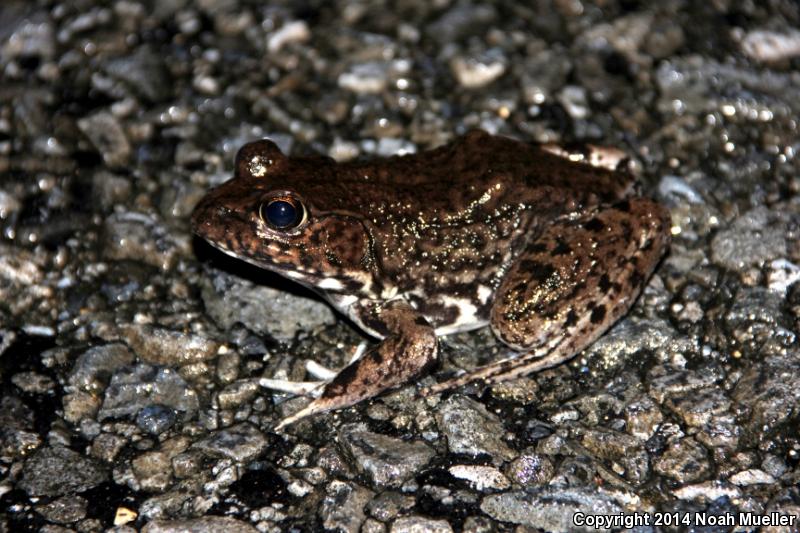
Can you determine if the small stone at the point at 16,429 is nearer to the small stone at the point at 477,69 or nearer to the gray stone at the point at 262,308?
the gray stone at the point at 262,308

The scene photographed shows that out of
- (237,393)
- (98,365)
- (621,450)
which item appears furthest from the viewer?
(98,365)

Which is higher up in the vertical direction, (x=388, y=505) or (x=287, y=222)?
(x=287, y=222)

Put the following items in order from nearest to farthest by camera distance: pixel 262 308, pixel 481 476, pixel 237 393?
pixel 481 476, pixel 237 393, pixel 262 308

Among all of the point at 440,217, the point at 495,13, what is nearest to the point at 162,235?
the point at 440,217

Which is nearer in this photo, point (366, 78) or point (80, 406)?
point (80, 406)

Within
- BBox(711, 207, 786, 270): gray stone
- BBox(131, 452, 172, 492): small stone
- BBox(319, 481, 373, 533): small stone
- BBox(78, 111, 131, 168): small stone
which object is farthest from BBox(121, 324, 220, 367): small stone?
BBox(711, 207, 786, 270): gray stone

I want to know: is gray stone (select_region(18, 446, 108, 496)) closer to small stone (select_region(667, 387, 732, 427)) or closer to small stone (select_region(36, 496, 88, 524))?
small stone (select_region(36, 496, 88, 524))

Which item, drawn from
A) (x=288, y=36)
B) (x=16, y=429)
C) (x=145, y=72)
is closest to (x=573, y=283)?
(x=16, y=429)

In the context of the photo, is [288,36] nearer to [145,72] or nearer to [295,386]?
[145,72]
